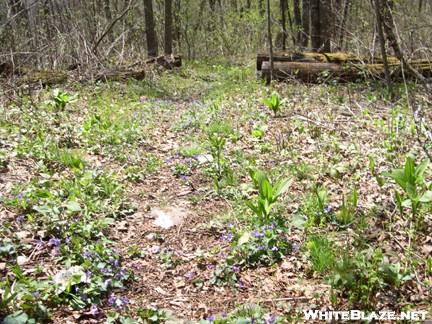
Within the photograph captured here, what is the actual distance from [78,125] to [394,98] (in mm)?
5216

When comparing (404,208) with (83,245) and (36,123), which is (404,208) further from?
(36,123)

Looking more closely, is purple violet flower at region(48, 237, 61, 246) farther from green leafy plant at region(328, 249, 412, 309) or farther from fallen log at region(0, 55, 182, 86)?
fallen log at region(0, 55, 182, 86)

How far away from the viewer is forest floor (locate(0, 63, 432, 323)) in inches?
107

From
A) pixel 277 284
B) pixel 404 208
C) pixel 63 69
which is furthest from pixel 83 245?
pixel 63 69

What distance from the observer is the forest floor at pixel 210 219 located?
2717 millimetres

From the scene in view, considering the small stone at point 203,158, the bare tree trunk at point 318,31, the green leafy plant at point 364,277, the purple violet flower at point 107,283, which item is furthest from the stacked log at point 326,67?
the purple violet flower at point 107,283

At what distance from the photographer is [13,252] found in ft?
10.0

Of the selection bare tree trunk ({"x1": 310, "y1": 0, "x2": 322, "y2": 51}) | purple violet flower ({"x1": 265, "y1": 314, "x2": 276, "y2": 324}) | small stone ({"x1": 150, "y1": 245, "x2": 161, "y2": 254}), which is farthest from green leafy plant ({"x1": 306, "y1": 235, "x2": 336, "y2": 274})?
bare tree trunk ({"x1": 310, "y1": 0, "x2": 322, "y2": 51})

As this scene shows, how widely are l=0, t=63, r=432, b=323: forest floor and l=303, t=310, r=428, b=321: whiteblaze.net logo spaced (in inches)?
2.2

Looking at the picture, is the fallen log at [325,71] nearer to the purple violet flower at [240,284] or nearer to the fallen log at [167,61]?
the fallen log at [167,61]

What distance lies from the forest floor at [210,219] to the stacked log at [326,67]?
98.8 inches

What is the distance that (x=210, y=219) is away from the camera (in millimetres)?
3908

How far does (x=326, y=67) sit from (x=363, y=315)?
716 cm

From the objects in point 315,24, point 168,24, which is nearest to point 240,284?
point 315,24
